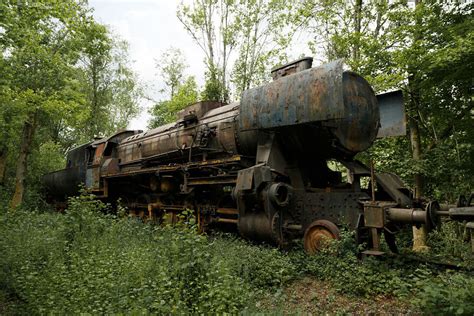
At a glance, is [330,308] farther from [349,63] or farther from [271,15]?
[271,15]

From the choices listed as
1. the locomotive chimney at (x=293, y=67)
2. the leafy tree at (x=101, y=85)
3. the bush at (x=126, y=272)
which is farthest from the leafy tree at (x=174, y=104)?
the bush at (x=126, y=272)

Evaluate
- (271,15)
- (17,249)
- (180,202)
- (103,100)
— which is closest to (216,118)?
(180,202)

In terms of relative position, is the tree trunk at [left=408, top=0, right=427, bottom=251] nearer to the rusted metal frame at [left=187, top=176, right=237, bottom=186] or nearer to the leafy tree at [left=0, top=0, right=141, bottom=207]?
the rusted metal frame at [left=187, top=176, right=237, bottom=186]

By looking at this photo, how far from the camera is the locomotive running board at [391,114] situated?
6.62 m

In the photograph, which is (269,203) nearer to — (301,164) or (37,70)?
(301,164)

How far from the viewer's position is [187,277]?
451 centimetres

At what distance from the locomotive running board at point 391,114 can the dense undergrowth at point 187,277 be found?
2.50 metres

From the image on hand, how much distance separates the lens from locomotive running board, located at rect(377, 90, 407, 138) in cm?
662

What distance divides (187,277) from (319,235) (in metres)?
2.65

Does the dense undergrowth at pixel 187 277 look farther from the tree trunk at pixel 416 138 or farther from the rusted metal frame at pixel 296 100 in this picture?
the rusted metal frame at pixel 296 100

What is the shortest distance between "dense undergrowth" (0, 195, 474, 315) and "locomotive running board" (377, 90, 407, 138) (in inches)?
98.2

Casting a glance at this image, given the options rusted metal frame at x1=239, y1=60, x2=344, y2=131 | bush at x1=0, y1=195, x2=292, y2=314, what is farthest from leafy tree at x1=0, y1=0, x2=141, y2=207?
rusted metal frame at x1=239, y1=60, x2=344, y2=131

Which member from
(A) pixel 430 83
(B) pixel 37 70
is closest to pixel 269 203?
(A) pixel 430 83

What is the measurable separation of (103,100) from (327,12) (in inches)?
775
